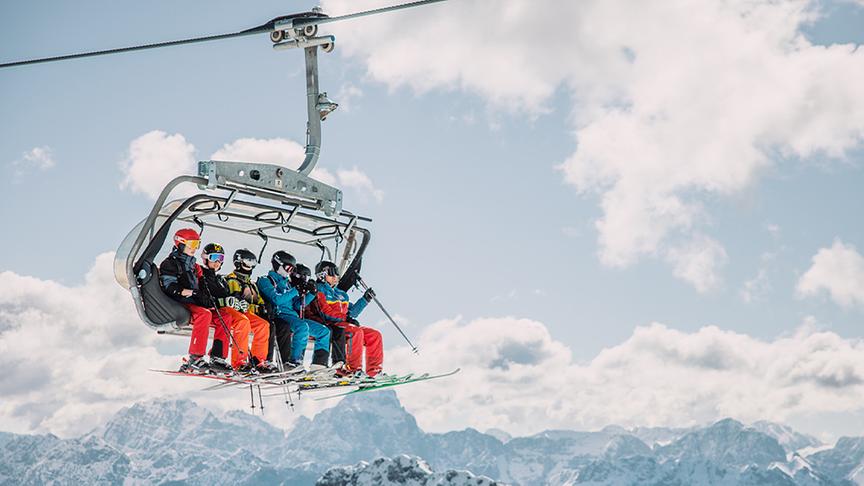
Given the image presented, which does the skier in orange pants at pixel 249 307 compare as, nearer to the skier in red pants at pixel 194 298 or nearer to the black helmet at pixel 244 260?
the black helmet at pixel 244 260

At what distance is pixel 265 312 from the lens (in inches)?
762

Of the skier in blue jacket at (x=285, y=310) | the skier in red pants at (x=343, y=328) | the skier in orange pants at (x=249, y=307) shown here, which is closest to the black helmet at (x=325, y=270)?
the skier in red pants at (x=343, y=328)

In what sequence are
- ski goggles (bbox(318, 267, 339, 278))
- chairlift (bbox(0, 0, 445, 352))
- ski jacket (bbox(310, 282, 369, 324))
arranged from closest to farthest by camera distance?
chairlift (bbox(0, 0, 445, 352))
ski jacket (bbox(310, 282, 369, 324))
ski goggles (bbox(318, 267, 339, 278))

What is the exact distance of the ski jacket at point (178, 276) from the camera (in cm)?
1766

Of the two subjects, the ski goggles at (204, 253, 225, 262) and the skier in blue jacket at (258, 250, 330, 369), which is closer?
the ski goggles at (204, 253, 225, 262)

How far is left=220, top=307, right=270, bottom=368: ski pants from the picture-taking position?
1830 centimetres

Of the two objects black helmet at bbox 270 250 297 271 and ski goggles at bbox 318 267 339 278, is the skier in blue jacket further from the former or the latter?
ski goggles at bbox 318 267 339 278

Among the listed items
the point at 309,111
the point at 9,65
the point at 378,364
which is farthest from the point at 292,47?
the point at 378,364

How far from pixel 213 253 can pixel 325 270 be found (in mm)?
3020

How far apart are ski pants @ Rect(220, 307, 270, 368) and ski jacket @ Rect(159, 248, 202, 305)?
0.78m

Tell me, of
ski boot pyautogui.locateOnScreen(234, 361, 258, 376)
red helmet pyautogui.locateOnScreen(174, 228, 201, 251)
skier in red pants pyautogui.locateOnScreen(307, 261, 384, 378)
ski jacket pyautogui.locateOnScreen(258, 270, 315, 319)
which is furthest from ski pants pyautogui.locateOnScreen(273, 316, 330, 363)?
red helmet pyautogui.locateOnScreen(174, 228, 201, 251)

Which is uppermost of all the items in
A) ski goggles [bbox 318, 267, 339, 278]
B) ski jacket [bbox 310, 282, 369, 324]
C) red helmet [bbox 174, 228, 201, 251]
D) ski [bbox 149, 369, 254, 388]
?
ski goggles [bbox 318, 267, 339, 278]

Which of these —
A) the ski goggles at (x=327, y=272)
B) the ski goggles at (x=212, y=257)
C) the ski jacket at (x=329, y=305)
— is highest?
the ski goggles at (x=327, y=272)

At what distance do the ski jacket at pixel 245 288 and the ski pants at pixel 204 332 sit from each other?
62 centimetres
